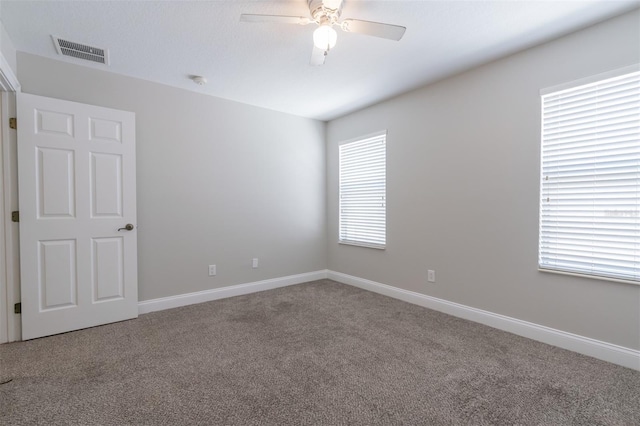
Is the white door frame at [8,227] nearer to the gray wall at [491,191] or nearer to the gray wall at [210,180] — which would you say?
the gray wall at [210,180]

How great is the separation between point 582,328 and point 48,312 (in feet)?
14.9

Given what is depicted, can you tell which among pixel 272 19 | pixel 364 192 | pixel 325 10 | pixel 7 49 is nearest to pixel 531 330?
pixel 364 192

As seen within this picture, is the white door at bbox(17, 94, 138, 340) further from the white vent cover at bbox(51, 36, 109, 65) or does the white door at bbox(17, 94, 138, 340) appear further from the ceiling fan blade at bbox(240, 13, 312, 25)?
the ceiling fan blade at bbox(240, 13, 312, 25)

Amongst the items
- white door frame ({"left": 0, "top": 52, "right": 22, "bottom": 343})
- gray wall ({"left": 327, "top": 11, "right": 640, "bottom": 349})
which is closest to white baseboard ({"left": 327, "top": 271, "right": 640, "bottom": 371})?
gray wall ({"left": 327, "top": 11, "right": 640, "bottom": 349})

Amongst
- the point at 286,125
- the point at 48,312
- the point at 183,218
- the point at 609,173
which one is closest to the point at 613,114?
the point at 609,173

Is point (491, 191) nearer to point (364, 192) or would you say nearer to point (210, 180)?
point (364, 192)

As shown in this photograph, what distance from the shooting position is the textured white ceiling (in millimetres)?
2016

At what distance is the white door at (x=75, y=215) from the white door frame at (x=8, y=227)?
0.06 m

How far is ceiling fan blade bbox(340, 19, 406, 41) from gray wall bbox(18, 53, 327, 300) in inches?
90.6

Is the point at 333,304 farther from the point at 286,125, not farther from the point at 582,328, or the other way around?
the point at 286,125

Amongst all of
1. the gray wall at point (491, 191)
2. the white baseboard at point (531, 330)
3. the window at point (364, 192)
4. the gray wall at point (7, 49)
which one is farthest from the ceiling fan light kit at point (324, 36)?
the white baseboard at point (531, 330)

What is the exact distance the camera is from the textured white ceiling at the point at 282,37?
79.4 inches

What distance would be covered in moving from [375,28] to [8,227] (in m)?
3.38

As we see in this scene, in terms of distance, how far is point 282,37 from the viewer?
2.36 metres
